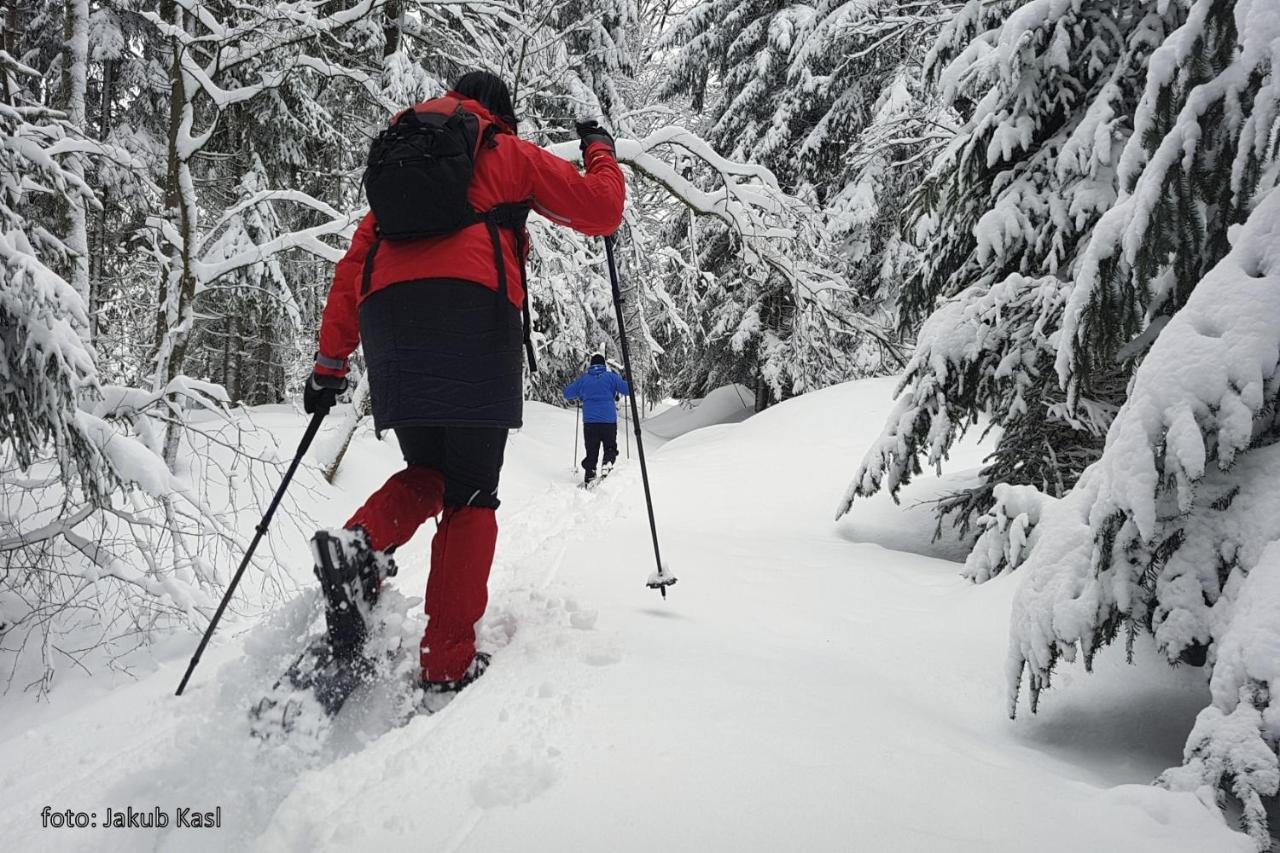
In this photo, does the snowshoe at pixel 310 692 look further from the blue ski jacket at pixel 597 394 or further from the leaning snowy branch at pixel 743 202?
the blue ski jacket at pixel 597 394

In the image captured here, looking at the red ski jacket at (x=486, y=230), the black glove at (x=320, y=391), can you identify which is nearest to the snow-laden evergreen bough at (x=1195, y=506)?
the red ski jacket at (x=486, y=230)

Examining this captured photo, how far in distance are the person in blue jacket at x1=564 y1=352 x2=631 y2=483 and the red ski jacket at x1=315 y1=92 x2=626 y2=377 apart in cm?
723

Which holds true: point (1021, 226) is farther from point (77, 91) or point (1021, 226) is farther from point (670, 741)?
point (77, 91)

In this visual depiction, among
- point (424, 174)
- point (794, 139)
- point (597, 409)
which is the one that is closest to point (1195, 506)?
point (424, 174)

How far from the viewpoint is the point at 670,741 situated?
154 cm

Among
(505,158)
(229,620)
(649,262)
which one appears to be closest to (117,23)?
(649,262)

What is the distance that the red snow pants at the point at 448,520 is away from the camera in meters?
2.04

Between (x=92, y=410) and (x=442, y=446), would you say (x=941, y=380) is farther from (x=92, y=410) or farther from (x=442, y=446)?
(x=92, y=410)

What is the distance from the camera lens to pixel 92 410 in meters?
3.12

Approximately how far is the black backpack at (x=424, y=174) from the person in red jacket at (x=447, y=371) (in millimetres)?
52

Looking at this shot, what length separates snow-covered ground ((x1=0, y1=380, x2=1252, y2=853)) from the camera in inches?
50.8

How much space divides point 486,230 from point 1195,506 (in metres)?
2.05

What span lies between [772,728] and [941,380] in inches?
112

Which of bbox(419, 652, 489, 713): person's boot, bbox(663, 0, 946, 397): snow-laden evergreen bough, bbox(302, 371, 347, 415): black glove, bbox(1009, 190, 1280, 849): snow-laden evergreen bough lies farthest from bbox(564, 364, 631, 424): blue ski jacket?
bbox(1009, 190, 1280, 849): snow-laden evergreen bough
